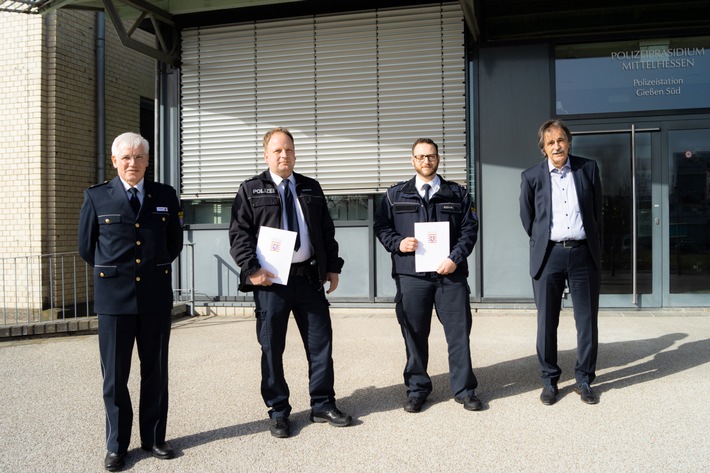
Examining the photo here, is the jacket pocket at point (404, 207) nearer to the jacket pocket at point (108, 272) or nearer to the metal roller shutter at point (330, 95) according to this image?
the jacket pocket at point (108, 272)

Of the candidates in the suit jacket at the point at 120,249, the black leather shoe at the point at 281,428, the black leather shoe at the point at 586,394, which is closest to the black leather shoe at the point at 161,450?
the black leather shoe at the point at 281,428

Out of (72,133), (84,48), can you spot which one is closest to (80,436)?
(72,133)

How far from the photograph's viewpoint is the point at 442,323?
406 cm

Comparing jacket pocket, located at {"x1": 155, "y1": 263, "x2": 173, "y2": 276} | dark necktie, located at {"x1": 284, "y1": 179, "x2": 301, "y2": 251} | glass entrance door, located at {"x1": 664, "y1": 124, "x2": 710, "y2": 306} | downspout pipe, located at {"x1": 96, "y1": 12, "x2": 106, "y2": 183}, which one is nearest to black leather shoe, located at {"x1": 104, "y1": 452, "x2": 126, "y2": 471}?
jacket pocket, located at {"x1": 155, "y1": 263, "x2": 173, "y2": 276}

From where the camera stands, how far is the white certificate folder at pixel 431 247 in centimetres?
399

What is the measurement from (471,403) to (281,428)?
127cm

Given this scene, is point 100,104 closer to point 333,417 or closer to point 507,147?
point 507,147

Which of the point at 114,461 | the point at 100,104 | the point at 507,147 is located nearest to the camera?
the point at 114,461

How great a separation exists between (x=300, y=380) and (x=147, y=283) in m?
1.84

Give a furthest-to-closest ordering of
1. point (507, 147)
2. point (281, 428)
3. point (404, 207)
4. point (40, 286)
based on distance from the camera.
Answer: point (40, 286) → point (507, 147) → point (404, 207) → point (281, 428)

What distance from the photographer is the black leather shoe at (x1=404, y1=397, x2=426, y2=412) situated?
12.7 ft

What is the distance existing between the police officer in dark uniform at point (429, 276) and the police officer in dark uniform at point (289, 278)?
598 mm

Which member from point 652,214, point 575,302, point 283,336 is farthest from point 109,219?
point 652,214

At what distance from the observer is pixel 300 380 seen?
4.71m
